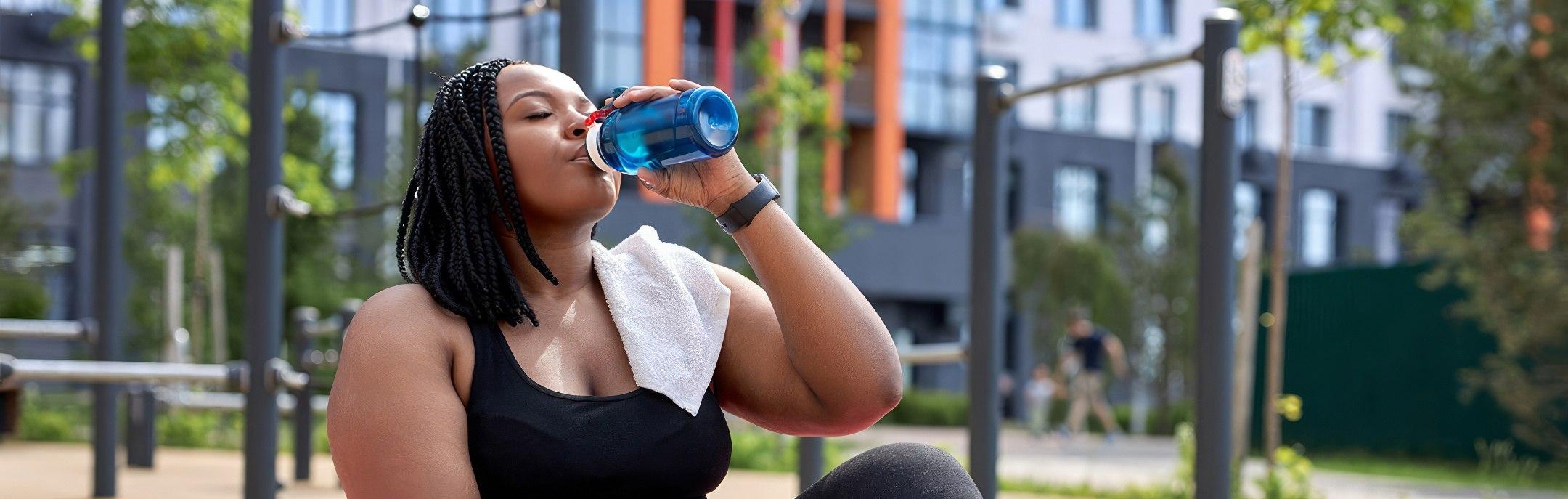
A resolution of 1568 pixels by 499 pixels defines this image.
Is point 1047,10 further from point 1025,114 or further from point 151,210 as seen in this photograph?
point 151,210

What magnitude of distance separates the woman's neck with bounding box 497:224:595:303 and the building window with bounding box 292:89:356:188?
13.8m

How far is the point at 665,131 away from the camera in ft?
6.01

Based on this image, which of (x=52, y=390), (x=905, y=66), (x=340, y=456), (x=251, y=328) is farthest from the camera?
(x=905, y=66)

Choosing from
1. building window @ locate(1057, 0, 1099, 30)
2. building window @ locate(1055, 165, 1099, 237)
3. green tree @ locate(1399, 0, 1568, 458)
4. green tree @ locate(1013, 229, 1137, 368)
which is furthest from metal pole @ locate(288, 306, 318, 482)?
building window @ locate(1057, 0, 1099, 30)

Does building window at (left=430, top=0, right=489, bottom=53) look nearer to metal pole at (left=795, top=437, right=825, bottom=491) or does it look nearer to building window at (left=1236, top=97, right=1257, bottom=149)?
building window at (left=1236, top=97, right=1257, bottom=149)

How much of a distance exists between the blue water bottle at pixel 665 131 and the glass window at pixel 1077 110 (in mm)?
29127

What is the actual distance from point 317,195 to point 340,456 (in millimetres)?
8926

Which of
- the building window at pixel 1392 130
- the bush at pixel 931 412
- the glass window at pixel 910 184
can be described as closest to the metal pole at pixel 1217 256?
the bush at pixel 931 412

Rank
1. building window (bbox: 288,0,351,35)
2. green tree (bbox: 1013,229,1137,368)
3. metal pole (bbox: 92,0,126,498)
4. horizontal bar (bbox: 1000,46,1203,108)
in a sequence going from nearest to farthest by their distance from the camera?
1. horizontal bar (bbox: 1000,46,1203,108)
2. metal pole (bbox: 92,0,126,498)
3. green tree (bbox: 1013,229,1137,368)
4. building window (bbox: 288,0,351,35)

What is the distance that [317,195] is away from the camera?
33.9 ft

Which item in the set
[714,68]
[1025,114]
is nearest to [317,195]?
[714,68]

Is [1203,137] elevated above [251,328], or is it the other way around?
[1203,137]

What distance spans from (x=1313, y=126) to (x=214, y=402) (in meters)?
28.5

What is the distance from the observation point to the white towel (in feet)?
6.32
